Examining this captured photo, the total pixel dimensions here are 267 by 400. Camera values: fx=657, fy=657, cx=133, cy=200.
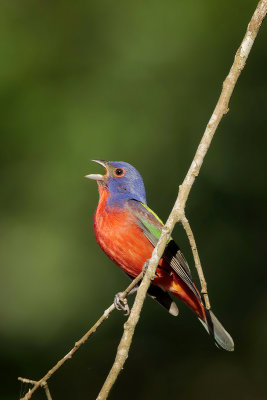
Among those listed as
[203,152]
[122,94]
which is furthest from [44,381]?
[122,94]

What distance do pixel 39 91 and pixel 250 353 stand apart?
3.64 meters

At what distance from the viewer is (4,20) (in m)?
7.77

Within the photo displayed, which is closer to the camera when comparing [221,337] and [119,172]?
[221,337]

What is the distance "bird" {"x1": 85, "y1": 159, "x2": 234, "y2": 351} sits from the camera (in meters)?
4.35

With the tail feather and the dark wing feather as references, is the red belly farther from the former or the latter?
the tail feather

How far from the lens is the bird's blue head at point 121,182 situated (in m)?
4.75

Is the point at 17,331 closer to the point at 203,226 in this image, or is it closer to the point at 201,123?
the point at 203,226

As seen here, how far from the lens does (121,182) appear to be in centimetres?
482

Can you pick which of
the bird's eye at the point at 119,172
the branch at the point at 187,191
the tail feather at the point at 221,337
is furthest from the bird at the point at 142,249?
the branch at the point at 187,191

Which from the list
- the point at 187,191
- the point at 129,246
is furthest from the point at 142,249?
the point at 187,191

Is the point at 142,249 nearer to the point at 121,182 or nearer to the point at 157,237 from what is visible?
the point at 157,237

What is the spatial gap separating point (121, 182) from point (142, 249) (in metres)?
0.63

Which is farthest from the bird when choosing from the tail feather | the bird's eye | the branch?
the branch

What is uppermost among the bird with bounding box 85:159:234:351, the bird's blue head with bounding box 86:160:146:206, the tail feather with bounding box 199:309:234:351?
the bird's blue head with bounding box 86:160:146:206
